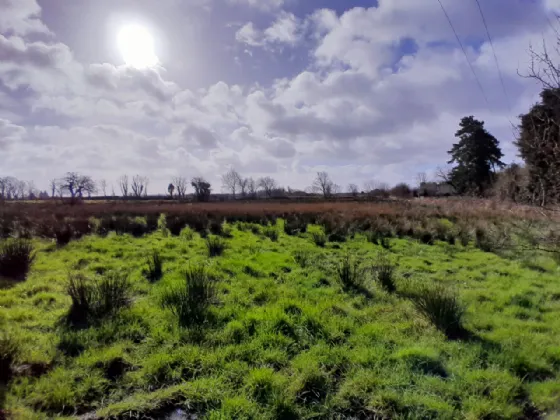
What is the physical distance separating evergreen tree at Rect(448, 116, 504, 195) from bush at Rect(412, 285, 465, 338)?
1312 inches

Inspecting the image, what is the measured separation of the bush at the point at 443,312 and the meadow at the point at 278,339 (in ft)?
0.08

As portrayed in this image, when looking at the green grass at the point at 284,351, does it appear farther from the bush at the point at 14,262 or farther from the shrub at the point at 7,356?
the bush at the point at 14,262

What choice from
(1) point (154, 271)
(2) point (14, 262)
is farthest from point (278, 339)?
(2) point (14, 262)

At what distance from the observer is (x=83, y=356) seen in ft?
11.4

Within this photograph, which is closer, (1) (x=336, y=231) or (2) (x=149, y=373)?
(2) (x=149, y=373)

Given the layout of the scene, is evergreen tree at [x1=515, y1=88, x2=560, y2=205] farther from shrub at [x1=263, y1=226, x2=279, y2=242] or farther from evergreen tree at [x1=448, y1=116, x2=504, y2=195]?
evergreen tree at [x1=448, y1=116, x2=504, y2=195]

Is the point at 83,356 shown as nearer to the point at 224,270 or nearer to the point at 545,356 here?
the point at 224,270

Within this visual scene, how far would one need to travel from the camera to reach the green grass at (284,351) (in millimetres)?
2881

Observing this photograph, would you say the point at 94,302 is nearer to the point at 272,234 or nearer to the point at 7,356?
the point at 7,356

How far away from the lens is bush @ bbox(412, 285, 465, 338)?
4.25 m

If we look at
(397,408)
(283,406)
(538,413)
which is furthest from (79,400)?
(538,413)

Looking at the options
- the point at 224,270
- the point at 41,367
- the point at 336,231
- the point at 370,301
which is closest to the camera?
the point at 41,367

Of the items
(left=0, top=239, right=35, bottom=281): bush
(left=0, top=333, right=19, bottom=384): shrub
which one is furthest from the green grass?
(left=0, top=239, right=35, bottom=281): bush

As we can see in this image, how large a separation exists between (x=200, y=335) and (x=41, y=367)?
1575 millimetres
